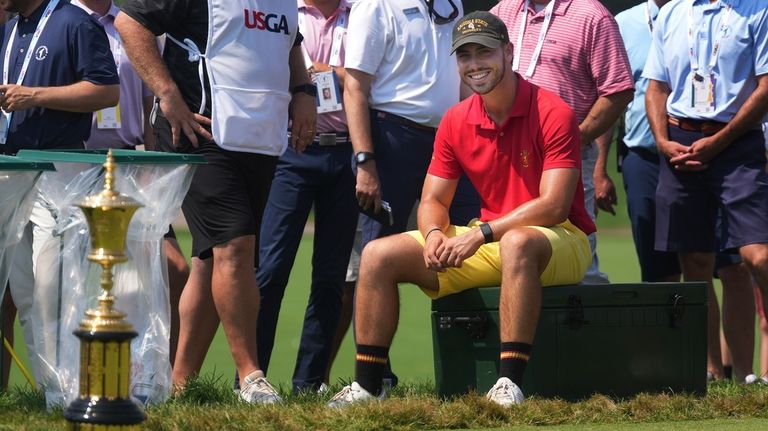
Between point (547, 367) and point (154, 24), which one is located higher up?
point (154, 24)

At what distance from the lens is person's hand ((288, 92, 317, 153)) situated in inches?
228

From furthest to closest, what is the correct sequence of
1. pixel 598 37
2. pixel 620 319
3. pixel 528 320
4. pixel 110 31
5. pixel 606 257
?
pixel 606 257 < pixel 110 31 < pixel 598 37 < pixel 620 319 < pixel 528 320

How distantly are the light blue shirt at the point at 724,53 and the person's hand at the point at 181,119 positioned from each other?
2.26 m

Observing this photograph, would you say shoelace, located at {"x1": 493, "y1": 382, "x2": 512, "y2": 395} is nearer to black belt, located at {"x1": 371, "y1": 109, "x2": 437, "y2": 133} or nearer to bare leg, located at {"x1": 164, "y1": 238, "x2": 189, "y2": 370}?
black belt, located at {"x1": 371, "y1": 109, "x2": 437, "y2": 133}

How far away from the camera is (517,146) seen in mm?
5293

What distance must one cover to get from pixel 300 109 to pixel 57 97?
3.08 feet

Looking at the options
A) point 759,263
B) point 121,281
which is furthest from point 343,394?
point 759,263

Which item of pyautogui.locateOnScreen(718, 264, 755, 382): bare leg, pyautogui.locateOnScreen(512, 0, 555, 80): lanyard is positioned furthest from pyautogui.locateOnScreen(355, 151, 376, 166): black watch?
pyautogui.locateOnScreen(718, 264, 755, 382): bare leg

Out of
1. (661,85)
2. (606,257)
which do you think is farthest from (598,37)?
(606,257)

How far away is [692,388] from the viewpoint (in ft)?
17.1

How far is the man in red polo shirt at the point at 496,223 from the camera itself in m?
4.86

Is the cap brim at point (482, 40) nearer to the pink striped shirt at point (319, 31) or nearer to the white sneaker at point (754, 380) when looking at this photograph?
the pink striped shirt at point (319, 31)

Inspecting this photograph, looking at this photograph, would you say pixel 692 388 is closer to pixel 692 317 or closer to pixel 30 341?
pixel 692 317

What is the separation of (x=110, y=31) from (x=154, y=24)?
163cm
